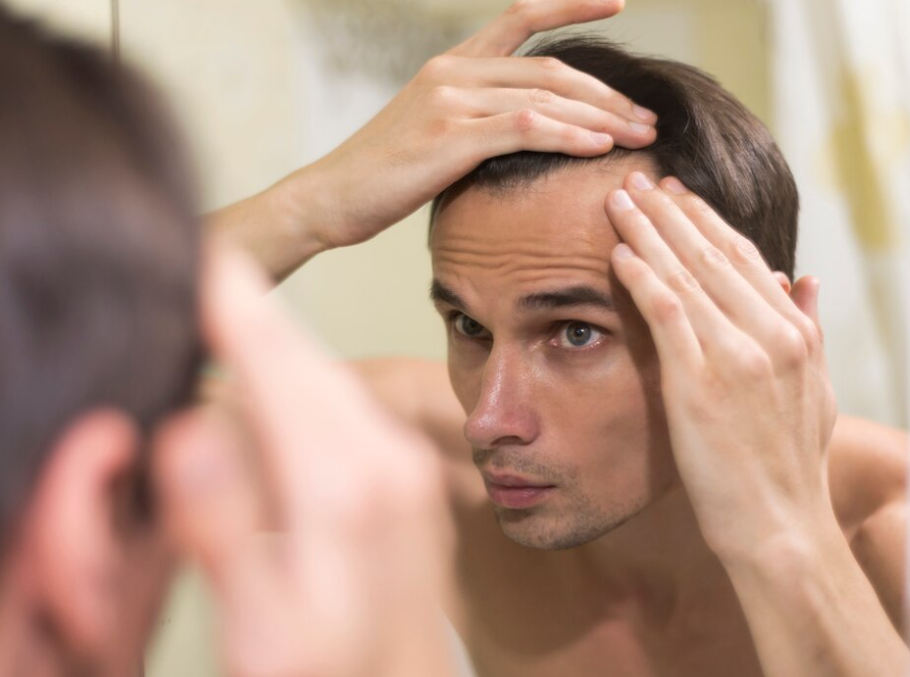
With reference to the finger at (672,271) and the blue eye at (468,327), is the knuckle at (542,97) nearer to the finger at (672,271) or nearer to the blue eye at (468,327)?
the finger at (672,271)

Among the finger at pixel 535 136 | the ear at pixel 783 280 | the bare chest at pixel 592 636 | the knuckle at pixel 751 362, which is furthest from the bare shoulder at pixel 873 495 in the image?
the finger at pixel 535 136

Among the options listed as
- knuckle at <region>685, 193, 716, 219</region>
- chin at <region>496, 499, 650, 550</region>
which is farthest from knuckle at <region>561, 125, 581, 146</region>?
chin at <region>496, 499, 650, 550</region>

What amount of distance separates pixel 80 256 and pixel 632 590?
2.78 feet

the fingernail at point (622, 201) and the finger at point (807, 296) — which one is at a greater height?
the fingernail at point (622, 201)

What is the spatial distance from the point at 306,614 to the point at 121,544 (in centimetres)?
6

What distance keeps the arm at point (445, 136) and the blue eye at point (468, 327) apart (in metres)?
0.11

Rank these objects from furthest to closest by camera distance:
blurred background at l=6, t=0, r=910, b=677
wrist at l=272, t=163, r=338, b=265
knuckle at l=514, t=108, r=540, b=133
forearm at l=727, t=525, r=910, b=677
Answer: blurred background at l=6, t=0, r=910, b=677, wrist at l=272, t=163, r=338, b=265, knuckle at l=514, t=108, r=540, b=133, forearm at l=727, t=525, r=910, b=677

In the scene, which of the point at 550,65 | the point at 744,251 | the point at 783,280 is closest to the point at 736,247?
the point at 744,251

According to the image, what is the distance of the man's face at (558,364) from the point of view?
0.78 meters

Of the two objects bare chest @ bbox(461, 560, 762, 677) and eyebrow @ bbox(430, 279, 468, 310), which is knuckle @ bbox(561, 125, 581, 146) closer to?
eyebrow @ bbox(430, 279, 468, 310)

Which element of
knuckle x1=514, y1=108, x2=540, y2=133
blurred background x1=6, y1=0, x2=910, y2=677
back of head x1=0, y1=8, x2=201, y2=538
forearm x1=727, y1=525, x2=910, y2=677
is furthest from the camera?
blurred background x1=6, y1=0, x2=910, y2=677

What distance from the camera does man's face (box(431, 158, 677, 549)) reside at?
2.54 feet

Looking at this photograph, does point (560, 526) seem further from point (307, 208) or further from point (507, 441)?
point (307, 208)

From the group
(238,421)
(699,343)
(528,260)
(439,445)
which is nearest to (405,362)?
(439,445)
